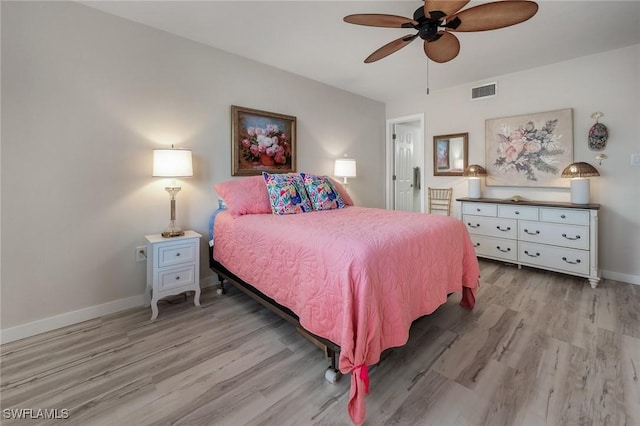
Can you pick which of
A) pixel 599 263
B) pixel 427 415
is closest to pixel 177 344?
pixel 427 415

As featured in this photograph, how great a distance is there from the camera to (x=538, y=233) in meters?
3.13

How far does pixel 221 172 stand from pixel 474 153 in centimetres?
343

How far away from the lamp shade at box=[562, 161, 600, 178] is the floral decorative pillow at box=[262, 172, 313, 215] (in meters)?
2.81

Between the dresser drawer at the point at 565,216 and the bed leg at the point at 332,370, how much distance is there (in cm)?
295

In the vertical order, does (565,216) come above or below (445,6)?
below

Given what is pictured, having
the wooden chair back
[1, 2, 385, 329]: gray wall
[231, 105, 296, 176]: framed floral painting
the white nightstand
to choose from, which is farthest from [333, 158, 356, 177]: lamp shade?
the white nightstand

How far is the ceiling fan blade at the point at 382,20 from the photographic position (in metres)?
1.79

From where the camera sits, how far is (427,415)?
1.31 m

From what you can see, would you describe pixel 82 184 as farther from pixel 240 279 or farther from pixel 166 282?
pixel 240 279

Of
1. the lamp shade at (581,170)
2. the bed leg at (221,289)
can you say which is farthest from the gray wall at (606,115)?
the bed leg at (221,289)

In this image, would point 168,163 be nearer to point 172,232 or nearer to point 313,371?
point 172,232

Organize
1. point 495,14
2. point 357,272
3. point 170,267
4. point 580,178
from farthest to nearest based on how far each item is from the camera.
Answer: point 580,178 < point 170,267 < point 495,14 < point 357,272

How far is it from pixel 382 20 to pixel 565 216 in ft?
9.11

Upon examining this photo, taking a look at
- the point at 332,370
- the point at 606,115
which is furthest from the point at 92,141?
the point at 606,115
